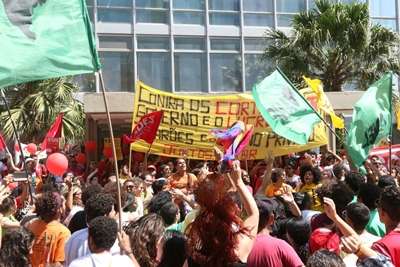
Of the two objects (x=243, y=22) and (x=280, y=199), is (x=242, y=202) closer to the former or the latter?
(x=280, y=199)

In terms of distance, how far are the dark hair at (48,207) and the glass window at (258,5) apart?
19.8 m

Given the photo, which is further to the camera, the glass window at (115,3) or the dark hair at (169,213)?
the glass window at (115,3)

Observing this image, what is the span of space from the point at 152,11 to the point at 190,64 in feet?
7.80

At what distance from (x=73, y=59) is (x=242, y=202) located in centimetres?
236

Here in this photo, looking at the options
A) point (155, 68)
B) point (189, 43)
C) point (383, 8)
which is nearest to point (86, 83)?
point (155, 68)

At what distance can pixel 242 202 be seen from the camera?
3734mm

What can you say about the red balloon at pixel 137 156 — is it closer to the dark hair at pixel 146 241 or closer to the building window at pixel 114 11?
the building window at pixel 114 11

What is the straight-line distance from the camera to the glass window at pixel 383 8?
A: 25.3 m

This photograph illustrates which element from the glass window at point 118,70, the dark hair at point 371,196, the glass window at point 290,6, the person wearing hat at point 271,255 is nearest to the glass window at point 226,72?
the glass window at point 290,6

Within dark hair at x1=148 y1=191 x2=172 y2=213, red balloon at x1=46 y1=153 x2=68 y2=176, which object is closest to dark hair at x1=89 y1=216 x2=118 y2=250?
dark hair at x1=148 y1=191 x2=172 y2=213

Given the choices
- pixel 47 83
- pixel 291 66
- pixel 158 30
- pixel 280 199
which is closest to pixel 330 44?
pixel 291 66

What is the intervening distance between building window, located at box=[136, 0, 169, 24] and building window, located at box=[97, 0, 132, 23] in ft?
1.18

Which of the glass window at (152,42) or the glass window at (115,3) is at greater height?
the glass window at (115,3)

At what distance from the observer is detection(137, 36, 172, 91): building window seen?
→ 22703 millimetres
